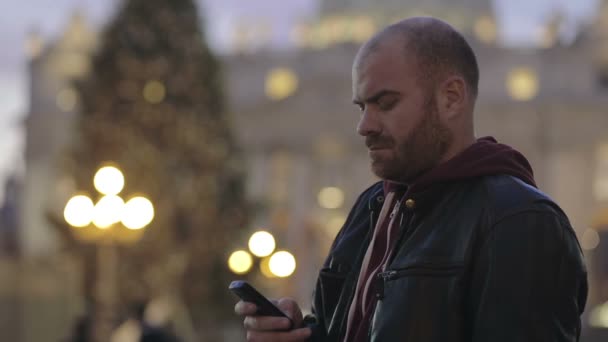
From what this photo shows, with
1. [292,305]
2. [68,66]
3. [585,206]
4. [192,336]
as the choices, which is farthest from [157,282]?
[68,66]

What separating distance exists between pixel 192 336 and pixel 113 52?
650cm

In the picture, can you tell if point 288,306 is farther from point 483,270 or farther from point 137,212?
point 137,212

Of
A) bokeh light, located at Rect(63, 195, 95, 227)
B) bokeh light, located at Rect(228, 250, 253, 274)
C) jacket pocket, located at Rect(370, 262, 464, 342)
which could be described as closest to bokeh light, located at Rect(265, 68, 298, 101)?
bokeh light, located at Rect(63, 195, 95, 227)

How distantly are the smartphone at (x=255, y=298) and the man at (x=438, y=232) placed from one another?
0.03 meters

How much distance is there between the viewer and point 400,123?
3893 mm

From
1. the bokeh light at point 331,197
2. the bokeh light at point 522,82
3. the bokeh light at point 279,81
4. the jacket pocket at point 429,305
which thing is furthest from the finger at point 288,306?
the bokeh light at point 279,81

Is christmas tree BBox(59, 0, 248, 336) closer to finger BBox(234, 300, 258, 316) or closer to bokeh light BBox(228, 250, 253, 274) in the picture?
bokeh light BBox(228, 250, 253, 274)

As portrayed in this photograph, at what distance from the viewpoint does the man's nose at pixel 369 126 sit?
3.92 metres

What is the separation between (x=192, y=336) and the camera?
3650cm

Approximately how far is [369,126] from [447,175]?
0.75 feet

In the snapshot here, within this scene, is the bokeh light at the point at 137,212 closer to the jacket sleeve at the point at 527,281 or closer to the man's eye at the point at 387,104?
the man's eye at the point at 387,104

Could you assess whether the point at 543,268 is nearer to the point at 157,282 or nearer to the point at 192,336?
the point at 157,282

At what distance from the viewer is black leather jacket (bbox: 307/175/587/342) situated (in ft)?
11.6

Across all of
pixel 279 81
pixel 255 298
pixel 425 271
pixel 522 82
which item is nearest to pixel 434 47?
pixel 425 271
